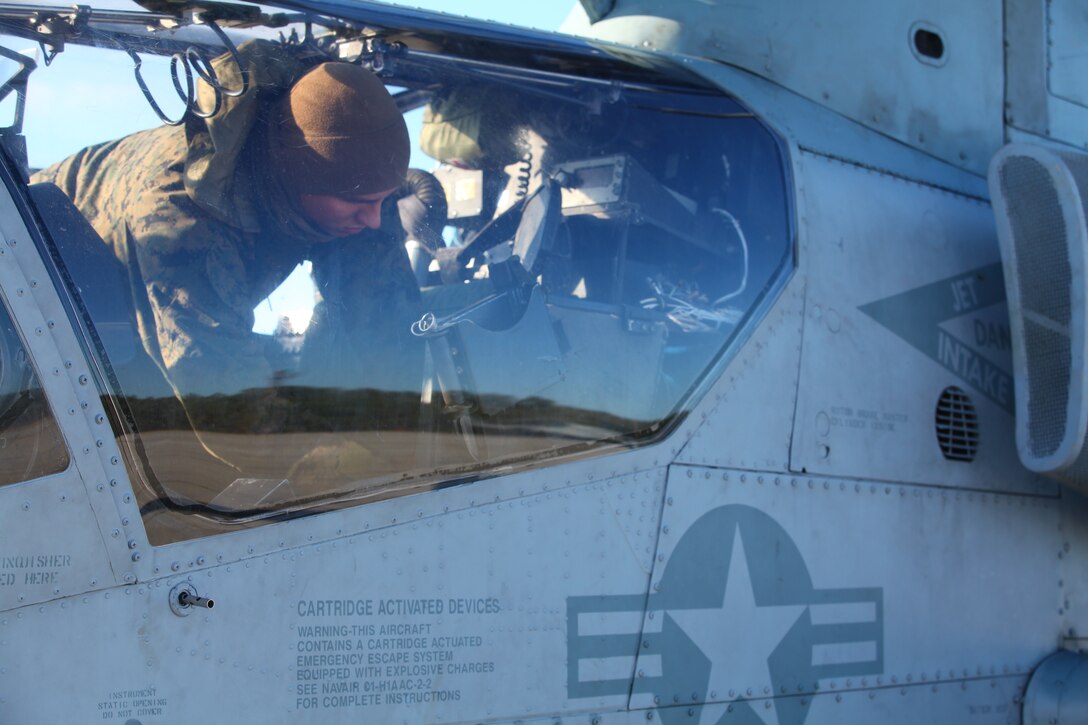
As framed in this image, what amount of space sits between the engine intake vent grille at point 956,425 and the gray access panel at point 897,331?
0.08ft

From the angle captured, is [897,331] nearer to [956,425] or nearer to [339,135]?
[956,425]

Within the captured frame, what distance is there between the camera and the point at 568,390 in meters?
3.02

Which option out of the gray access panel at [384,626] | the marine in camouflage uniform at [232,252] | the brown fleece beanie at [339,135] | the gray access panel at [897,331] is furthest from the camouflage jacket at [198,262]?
the gray access panel at [897,331]

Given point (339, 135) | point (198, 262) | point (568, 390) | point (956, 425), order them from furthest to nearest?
point (956, 425) → point (568, 390) → point (339, 135) → point (198, 262)

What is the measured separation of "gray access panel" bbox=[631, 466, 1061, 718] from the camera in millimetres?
3088

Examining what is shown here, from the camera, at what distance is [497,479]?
112 inches

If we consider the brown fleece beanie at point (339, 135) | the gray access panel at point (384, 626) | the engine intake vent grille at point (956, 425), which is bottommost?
the gray access panel at point (384, 626)

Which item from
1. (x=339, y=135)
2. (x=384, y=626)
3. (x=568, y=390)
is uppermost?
(x=339, y=135)

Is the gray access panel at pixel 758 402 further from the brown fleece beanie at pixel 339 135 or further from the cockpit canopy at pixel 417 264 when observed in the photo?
the brown fleece beanie at pixel 339 135

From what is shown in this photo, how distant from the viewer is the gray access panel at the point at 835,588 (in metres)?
3.09

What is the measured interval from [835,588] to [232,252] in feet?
6.56

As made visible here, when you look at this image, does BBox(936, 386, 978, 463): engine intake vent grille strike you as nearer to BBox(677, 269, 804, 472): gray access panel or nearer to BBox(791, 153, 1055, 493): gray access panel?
BBox(791, 153, 1055, 493): gray access panel

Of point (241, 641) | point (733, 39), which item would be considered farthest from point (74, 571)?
point (733, 39)

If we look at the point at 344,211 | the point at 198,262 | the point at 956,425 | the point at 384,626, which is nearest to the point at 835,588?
the point at 956,425
